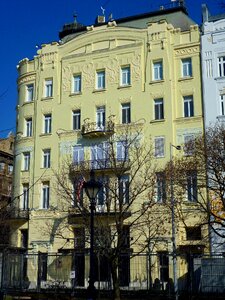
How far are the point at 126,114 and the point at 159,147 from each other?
462 cm

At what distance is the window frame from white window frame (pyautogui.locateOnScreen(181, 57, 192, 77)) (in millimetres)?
4759

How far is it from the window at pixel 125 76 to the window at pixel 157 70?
2420 millimetres

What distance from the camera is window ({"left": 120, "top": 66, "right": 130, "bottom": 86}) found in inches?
1735

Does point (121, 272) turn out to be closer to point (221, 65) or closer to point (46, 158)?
point (46, 158)

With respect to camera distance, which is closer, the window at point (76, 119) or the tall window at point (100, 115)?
the tall window at point (100, 115)

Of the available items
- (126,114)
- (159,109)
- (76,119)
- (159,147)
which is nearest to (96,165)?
(159,147)

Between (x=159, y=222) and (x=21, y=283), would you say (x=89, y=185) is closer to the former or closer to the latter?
(x=21, y=283)

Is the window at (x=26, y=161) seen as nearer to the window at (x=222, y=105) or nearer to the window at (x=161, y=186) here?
the window at (x=161, y=186)

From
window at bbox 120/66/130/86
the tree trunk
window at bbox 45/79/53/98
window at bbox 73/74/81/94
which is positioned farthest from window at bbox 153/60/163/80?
the tree trunk

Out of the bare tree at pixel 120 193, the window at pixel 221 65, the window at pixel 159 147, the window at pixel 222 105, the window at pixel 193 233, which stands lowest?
the window at pixel 193 233

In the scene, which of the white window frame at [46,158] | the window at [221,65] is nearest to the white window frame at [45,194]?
the white window frame at [46,158]

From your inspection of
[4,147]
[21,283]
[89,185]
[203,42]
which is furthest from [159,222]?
[4,147]

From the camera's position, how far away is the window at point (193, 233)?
38.4 metres

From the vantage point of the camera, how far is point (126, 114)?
43.3 metres
